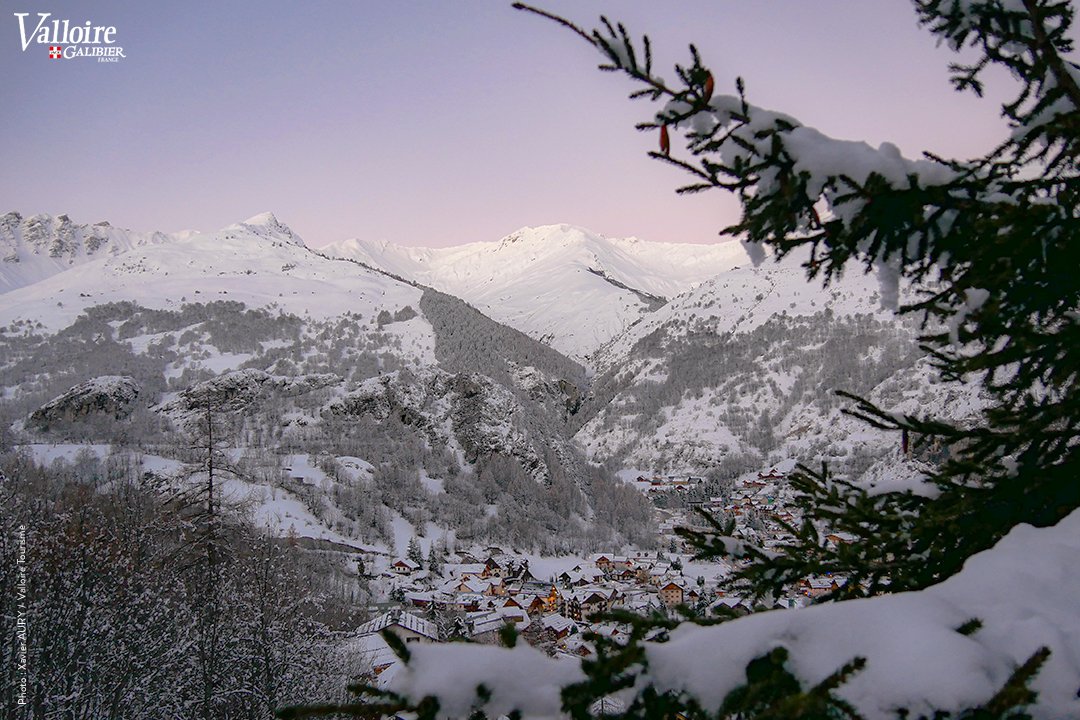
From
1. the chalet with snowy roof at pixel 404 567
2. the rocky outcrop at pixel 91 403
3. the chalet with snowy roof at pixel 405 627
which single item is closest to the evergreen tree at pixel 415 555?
the chalet with snowy roof at pixel 404 567

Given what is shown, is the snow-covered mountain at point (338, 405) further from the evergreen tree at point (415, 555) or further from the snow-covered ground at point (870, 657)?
the snow-covered ground at point (870, 657)

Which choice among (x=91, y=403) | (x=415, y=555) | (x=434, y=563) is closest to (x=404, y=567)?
(x=434, y=563)

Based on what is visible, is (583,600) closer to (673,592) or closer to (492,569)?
(673,592)

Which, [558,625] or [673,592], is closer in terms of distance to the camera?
[558,625]

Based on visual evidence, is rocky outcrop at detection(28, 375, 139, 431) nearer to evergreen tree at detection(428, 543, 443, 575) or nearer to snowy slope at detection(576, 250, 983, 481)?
evergreen tree at detection(428, 543, 443, 575)

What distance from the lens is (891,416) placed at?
4.11 meters

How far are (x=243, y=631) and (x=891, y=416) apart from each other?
66.4 feet

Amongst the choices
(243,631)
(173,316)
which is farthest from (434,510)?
(173,316)

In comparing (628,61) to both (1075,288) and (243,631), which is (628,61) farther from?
(243,631)

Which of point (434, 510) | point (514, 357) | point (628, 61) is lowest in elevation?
point (434, 510)

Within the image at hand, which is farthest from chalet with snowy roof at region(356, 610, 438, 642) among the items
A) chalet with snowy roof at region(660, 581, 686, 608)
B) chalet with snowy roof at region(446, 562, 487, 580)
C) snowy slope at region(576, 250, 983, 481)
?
snowy slope at region(576, 250, 983, 481)

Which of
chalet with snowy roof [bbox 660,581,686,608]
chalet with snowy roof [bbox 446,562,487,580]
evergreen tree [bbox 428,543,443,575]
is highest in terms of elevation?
chalet with snowy roof [bbox 660,581,686,608]

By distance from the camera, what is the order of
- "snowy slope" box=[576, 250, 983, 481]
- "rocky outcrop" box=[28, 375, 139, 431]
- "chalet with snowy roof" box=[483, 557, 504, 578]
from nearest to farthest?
"chalet with snowy roof" box=[483, 557, 504, 578]
"rocky outcrop" box=[28, 375, 139, 431]
"snowy slope" box=[576, 250, 983, 481]

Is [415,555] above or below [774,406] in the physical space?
below
